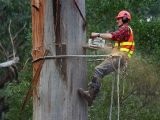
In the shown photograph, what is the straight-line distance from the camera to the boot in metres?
4.33

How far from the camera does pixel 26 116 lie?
10672 mm

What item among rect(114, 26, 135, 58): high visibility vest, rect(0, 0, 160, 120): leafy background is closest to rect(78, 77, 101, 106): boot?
rect(114, 26, 135, 58): high visibility vest

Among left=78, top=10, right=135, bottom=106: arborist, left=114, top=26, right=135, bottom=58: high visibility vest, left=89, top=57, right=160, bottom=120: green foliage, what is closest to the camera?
left=78, top=10, right=135, bottom=106: arborist

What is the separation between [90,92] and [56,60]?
0.50 metres

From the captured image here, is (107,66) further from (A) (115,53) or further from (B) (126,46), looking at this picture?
(B) (126,46)

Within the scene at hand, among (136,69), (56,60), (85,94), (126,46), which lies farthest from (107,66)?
(136,69)

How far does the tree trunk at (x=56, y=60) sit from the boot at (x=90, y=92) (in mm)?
→ 60

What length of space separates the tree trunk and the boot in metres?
0.06

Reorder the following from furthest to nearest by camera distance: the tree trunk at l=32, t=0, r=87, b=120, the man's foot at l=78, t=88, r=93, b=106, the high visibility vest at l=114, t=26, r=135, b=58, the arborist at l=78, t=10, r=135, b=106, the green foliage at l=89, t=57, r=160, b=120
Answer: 1. the green foliage at l=89, t=57, r=160, b=120
2. the high visibility vest at l=114, t=26, r=135, b=58
3. the arborist at l=78, t=10, r=135, b=106
4. the man's foot at l=78, t=88, r=93, b=106
5. the tree trunk at l=32, t=0, r=87, b=120

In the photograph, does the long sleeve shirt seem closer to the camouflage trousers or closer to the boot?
the camouflage trousers

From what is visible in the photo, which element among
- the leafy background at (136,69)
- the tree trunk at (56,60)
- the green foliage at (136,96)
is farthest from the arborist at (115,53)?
the green foliage at (136,96)

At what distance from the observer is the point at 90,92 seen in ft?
14.8

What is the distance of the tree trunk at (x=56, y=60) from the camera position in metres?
4.15

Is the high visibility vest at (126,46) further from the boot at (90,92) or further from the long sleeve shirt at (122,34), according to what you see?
the boot at (90,92)
